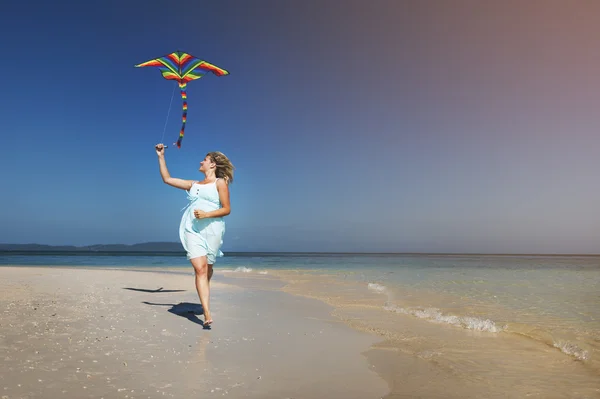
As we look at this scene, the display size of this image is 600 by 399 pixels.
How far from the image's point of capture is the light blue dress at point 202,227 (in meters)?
6.44

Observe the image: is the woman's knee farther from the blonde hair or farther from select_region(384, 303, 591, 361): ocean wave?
select_region(384, 303, 591, 361): ocean wave

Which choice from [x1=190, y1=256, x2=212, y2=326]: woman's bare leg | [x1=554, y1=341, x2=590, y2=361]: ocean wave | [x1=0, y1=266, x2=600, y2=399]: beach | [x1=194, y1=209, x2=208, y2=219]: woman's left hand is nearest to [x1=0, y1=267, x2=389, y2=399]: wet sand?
[x1=0, y1=266, x2=600, y2=399]: beach

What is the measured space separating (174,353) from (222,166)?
2.84m

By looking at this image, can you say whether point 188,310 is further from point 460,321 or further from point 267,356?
point 460,321

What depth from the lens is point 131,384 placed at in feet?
11.9

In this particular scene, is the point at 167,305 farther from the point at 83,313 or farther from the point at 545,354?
the point at 545,354

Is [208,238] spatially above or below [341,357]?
above

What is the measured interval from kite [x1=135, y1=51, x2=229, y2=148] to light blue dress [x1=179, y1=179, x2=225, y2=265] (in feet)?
7.80

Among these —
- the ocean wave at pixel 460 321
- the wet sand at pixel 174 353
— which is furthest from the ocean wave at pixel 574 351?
the wet sand at pixel 174 353

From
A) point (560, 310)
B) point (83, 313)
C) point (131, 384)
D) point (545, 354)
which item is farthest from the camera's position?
point (560, 310)

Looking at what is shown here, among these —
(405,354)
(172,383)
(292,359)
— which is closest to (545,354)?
(405,354)

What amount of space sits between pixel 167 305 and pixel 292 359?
183 inches

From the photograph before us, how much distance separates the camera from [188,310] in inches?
316

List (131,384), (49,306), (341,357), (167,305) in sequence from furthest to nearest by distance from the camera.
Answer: (167,305) → (49,306) → (341,357) → (131,384)
